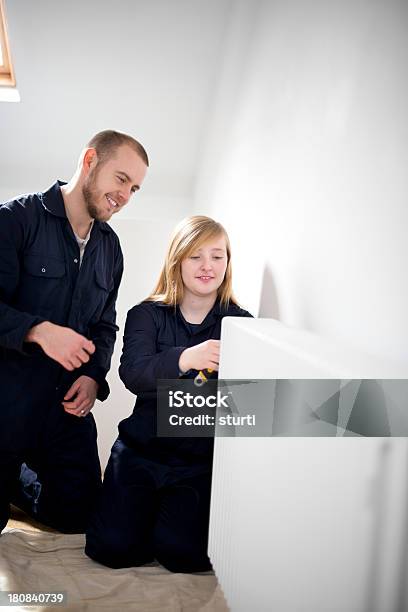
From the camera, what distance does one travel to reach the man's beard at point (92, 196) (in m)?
1.79

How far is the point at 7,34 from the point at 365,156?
1.64 metres

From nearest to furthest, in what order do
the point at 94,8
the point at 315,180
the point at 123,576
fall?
1. the point at 315,180
2. the point at 123,576
3. the point at 94,8

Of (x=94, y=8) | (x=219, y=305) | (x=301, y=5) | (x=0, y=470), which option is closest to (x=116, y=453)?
(x=0, y=470)

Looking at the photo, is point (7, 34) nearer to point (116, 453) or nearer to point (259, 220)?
point (259, 220)

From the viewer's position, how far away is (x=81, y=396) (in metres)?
1.79

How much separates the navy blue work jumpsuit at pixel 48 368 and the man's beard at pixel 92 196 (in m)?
0.07

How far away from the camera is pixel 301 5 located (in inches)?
57.9

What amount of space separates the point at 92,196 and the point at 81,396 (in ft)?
1.83

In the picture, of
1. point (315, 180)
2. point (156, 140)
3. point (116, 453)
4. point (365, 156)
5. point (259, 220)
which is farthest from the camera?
point (156, 140)

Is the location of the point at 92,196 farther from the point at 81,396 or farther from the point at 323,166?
the point at 323,166

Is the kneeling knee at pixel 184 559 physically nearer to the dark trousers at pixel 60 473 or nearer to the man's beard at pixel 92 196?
the dark trousers at pixel 60 473

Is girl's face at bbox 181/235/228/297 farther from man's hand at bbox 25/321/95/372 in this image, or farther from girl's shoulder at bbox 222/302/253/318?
man's hand at bbox 25/321/95/372

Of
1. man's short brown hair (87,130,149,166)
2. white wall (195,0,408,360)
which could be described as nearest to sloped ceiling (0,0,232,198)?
white wall (195,0,408,360)

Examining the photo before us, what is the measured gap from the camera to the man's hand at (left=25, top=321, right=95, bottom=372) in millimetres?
1515
